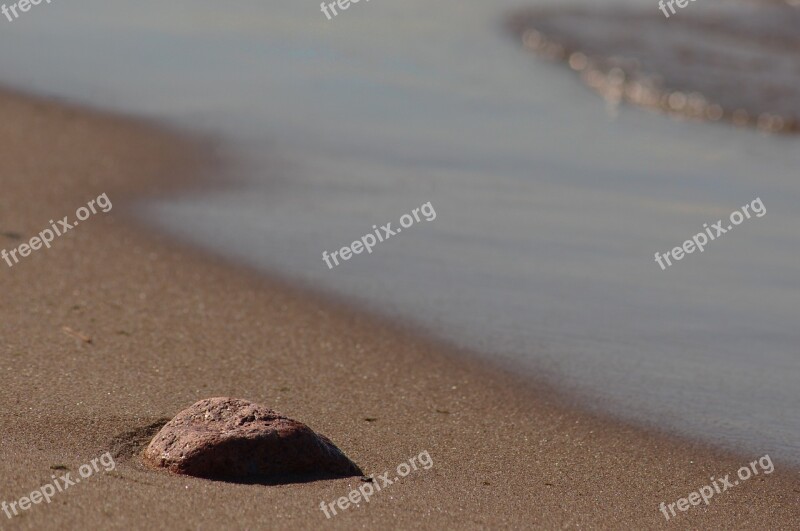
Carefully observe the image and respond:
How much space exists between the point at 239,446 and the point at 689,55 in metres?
11.1

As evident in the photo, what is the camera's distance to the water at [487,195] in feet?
16.4

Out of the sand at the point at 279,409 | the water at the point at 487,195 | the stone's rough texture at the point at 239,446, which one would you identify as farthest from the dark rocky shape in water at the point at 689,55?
the stone's rough texture at the point at 239,446

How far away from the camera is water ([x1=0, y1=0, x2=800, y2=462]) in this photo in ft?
16.4

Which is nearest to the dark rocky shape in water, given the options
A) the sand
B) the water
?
the water

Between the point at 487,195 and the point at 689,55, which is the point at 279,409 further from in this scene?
the point at 689,55

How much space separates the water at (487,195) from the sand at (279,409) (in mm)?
277

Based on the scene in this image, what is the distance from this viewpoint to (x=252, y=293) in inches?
212

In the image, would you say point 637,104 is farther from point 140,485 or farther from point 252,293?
point 140,485

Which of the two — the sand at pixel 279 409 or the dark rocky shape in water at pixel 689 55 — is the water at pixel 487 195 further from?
the dark rocky shape in water at pixel 689 55

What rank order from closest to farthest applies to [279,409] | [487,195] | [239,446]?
[239,446]
[279,409]
[487,195]

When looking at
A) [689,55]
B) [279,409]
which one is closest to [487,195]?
[279,409]

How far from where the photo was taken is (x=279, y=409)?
164 inches

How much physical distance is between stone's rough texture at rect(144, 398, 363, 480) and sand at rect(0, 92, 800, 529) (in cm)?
6

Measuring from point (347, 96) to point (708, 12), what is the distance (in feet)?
28.9
